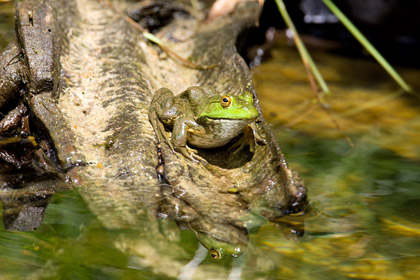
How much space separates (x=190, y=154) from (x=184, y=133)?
0.17 metres

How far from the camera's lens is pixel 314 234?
3008 millimetres

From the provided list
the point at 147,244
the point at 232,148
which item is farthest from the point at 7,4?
the point at 147,244

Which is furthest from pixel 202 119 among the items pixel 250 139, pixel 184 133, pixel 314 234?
pixel 314 234

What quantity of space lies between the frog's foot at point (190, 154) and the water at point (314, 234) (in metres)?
0.81

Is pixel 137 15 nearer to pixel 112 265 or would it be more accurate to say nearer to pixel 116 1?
pixel 116 1

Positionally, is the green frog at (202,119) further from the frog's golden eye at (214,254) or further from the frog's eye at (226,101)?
the frog's golden eye at (214,254)

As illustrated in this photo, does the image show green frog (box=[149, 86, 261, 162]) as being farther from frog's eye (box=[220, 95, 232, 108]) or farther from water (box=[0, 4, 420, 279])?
water (box=[0, 4, 420, 279])

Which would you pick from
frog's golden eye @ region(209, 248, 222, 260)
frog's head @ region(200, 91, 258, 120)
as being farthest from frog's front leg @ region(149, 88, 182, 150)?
frog's golden eye @ region(209, 248, 222, 260)

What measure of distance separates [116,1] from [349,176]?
11.5 feet

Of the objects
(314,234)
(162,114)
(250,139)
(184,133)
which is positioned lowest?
(314,234)

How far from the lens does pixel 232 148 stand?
372 centimetres

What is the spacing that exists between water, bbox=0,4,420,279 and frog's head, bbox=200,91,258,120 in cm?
82

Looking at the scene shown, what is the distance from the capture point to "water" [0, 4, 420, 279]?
2490 mm

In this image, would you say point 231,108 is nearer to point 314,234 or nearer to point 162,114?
point 162,114
